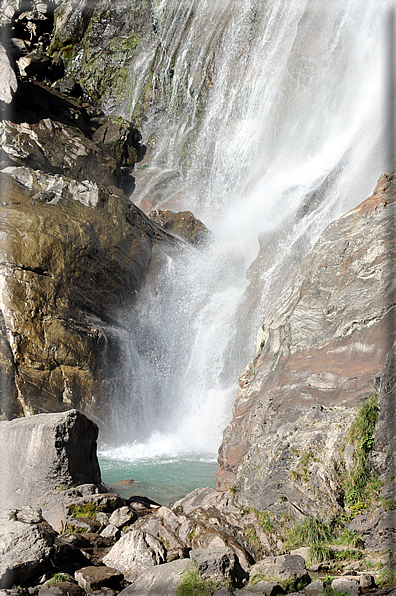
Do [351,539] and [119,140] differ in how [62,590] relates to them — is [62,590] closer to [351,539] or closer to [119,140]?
[351,539]

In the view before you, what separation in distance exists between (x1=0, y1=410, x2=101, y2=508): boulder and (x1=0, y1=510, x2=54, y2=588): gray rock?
197cm

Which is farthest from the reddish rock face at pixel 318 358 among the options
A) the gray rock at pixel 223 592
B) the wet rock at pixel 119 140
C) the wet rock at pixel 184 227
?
the wet rock at pixel 119 140

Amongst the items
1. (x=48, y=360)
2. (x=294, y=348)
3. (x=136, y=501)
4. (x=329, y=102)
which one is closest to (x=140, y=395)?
(x=48, y=360)

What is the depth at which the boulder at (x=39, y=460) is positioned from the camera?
7.27 m

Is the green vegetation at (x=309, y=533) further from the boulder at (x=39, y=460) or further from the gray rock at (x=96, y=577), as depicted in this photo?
the boulder at (x=39, y=460)

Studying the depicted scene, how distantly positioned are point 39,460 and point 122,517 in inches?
68.0

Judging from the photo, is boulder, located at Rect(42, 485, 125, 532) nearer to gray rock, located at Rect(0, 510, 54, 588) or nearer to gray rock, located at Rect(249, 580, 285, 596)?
gray rock, located at Rect(0, 510, 54, 588)

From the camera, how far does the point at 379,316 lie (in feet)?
22.6

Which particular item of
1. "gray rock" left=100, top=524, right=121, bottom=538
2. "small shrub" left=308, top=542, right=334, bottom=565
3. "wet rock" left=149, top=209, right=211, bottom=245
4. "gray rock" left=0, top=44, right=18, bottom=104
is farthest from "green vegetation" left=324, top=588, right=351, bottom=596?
"gray rock" left=0, top=44, right=18, bottom=104

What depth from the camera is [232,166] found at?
28.9 metres

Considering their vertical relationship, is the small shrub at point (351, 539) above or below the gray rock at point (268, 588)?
above

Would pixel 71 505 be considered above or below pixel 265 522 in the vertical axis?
above

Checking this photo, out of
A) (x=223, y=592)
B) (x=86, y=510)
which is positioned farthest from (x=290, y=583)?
(x=86, y=510)

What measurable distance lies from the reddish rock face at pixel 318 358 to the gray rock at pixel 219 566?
1.21 meters
